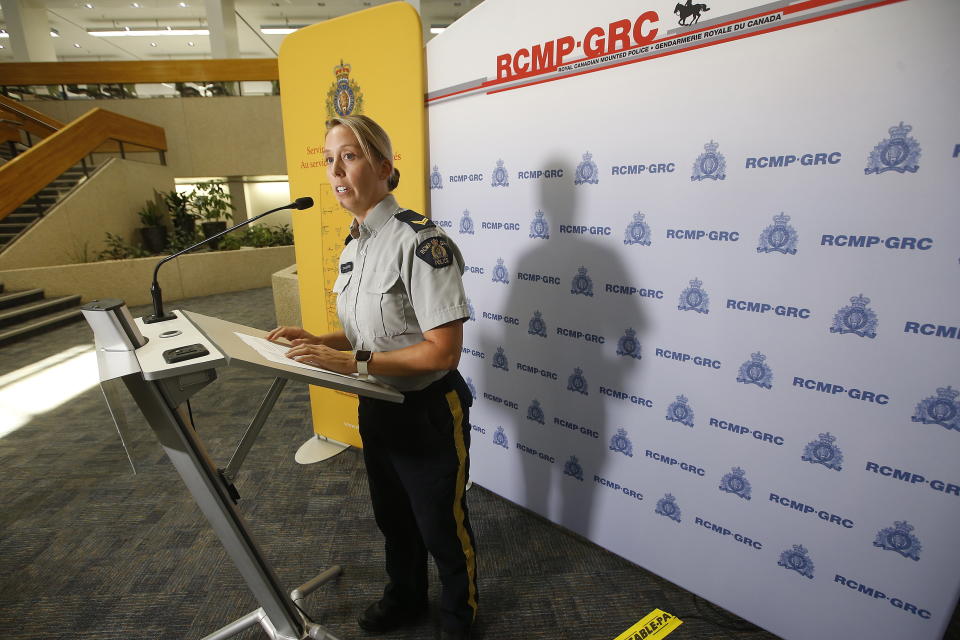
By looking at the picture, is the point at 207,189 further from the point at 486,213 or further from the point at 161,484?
the point at 486,213

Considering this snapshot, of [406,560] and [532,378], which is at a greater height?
[532,378]

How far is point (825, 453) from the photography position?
128cm

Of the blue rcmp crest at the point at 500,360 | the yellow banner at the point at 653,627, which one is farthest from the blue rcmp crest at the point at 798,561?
the blue rcmp crest at the point at 500,360

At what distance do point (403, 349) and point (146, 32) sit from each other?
48.2 feet

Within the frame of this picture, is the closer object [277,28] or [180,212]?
[180,212]

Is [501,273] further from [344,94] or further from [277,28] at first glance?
[277,28]

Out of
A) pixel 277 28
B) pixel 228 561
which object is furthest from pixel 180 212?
pixel 228 561

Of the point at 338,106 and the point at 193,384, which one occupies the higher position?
the point at 338,106

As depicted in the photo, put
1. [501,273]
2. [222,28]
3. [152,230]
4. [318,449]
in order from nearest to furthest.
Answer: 1. [501,273]
2. [318,449]
3. [152,230]
4. [222,28]

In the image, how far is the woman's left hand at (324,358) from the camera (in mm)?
950

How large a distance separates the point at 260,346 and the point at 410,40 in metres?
1.50

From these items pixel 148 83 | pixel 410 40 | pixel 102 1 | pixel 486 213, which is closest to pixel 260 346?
pixel 486 213

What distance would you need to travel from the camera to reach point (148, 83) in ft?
24.7

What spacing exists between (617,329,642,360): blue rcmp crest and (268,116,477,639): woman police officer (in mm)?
649
